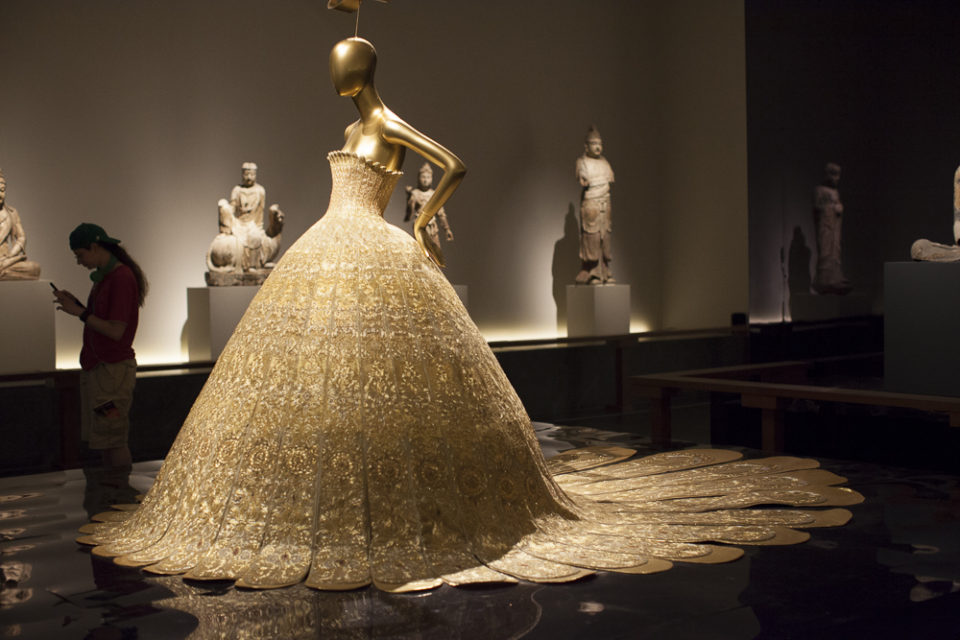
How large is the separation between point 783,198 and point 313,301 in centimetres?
911

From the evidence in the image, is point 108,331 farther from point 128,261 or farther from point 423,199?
point 423,199

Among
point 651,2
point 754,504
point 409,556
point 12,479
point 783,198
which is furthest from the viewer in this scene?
point 651,2

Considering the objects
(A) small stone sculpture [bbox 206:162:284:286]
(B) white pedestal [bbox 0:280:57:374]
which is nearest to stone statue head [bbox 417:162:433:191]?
(A) small stone sculpture [bbox 206:162:284:286]

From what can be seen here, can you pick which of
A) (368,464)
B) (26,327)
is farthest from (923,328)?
(26,327)

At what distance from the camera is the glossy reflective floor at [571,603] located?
2514 mm

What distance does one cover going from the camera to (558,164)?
11.7 meters

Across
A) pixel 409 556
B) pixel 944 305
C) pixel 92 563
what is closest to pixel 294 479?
pixel 409 556

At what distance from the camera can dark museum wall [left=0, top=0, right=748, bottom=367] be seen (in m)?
8.38

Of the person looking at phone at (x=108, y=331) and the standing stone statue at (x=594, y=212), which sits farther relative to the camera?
the standing stone statue at (x=594, y=212)

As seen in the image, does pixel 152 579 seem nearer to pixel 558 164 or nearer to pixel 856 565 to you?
pixel 856 565

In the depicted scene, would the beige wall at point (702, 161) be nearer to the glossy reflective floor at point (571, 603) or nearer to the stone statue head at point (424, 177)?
the stone statue head at point (424, 177)

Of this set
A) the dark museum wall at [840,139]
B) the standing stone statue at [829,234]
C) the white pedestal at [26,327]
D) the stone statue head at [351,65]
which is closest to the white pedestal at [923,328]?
the stone statue head at [351,65]

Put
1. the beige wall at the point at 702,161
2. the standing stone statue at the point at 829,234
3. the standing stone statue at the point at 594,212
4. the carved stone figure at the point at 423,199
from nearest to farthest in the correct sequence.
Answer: the carved stone figure at the point at 423,199 → the standing stone statue at the point at 594,212 → the standing stone statue at the point at 829,234 → the beige wall at the point at 702,161

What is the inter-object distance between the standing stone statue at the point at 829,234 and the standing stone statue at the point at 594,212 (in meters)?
2.34
